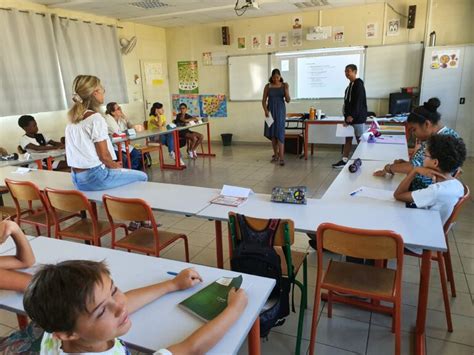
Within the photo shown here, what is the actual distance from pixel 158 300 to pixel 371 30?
696 centimetres

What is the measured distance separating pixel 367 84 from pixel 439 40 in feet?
4.44

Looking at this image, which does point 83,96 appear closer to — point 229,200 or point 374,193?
point 229,200

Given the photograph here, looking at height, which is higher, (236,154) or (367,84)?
(367,84)

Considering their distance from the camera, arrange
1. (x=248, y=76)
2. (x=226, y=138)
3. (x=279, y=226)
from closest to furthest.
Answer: (x=279, y=226) → (x=248, y=76) → (x=226, y=138)

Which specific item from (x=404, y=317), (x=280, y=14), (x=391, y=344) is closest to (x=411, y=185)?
(x=404, y=317)

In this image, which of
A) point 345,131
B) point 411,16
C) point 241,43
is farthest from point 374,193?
point 241,43

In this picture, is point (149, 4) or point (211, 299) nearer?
point (211, 299)

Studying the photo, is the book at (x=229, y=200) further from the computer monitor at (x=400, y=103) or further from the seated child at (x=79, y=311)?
the computer monitor at (x=400, y=103)

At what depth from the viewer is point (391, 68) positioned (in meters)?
6.79

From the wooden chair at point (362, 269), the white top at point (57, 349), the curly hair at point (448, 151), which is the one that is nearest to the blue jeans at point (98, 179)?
the wooden chair at point (362, 269)

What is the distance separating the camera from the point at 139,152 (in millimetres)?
5969

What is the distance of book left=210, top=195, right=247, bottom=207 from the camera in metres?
2.34

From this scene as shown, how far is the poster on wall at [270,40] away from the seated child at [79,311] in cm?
738

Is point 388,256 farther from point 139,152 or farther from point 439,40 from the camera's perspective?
point 439,40
